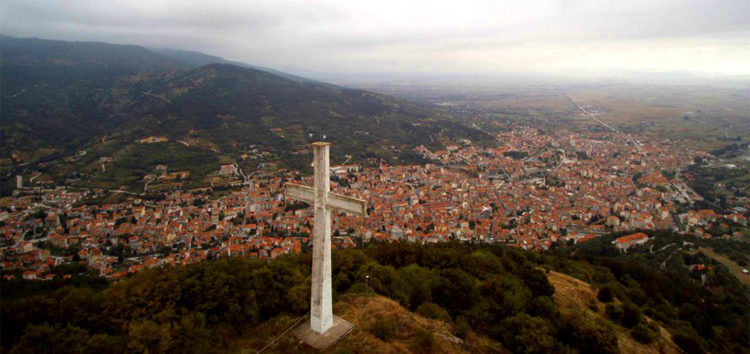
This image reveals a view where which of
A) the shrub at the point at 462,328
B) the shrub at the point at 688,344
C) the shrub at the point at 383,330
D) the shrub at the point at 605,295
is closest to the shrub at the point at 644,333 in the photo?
the shrub at the point at 688,344

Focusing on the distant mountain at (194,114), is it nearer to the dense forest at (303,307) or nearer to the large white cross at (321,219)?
the dense forest at (303,307)

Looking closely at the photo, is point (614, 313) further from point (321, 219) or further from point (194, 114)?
point (194, 114)

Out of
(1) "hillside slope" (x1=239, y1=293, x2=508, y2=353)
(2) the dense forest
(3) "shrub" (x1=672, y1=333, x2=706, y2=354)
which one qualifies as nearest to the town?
(2) the dense forest

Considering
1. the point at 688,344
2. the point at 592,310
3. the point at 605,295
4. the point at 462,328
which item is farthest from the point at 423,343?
the point at 605,295

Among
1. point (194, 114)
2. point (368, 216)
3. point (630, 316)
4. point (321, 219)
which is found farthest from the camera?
point (194, 114)

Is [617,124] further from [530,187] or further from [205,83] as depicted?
[205,83]

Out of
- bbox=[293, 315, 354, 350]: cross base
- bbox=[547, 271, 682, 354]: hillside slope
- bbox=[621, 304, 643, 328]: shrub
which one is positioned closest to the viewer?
bbox=[293, 315, 354, 350]: cross base

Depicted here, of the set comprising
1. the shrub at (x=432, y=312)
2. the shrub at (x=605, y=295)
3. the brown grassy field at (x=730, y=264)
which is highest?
the shrub at (x=432, y=312)

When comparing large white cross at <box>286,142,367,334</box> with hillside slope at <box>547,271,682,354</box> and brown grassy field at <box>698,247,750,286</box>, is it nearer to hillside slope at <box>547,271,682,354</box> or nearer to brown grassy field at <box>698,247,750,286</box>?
hillside slope at <box>547,271,682,354</box>
